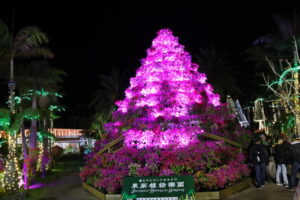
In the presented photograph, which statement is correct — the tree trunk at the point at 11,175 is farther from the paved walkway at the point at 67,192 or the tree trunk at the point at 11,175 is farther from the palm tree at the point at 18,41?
the palm tree at the point at 18,41

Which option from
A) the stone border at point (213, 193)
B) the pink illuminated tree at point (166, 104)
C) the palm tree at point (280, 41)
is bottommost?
the stone border at point (213, 193)

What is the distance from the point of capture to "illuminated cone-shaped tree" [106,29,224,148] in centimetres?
1323

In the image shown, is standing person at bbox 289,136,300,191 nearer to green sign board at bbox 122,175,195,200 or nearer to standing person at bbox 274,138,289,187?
standing person at bbox 274,138,289,187

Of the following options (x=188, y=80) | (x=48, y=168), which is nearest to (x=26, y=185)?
(x=48, y=168)

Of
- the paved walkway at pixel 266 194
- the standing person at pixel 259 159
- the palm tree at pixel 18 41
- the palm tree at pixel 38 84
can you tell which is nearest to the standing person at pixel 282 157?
the paved walkway at pixel 266 194

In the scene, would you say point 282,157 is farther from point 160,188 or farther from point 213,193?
point 160,188

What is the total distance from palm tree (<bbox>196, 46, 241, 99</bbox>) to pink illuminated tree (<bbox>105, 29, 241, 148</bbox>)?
56.8ft

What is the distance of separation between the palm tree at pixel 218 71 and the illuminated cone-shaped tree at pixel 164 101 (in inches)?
682

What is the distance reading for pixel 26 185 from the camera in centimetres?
1402

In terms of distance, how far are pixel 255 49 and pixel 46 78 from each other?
64.0ft

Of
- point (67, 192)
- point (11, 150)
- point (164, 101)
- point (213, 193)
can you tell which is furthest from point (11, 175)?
point (213, 193)

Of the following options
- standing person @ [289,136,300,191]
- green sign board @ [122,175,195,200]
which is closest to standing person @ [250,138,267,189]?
standing person @ [289,136,300,191]

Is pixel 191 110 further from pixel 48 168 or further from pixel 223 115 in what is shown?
pixel 48 168

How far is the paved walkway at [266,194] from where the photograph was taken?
10383mm
